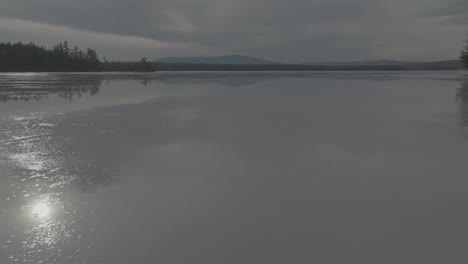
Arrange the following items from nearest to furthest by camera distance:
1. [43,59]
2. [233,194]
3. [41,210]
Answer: [41,210] → [233,194] → [43,59]

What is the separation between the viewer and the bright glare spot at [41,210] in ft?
12.9

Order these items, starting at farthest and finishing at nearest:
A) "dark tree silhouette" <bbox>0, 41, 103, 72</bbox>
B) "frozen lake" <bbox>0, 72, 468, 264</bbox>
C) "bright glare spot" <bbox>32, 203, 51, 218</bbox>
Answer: "dark tree silhouette" <bbox>0, 41, 103, 72</bbox>, "bright glare spot" <bbox>32, 203, 51, 218</bbox>, "frozen lake" <bbox>0, 72, 468, 264</bbox>

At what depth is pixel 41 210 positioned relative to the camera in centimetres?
407

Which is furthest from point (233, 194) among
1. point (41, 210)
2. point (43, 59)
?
point (43, 59)

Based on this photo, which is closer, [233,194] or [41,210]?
[41,210]

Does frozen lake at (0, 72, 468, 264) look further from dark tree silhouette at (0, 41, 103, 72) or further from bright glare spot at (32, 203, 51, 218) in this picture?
dark tree silhouette at (0, 41, 103, 72)

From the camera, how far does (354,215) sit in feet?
13.1

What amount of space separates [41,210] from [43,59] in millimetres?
94869

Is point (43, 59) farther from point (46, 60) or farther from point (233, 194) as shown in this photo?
point (233, 194)

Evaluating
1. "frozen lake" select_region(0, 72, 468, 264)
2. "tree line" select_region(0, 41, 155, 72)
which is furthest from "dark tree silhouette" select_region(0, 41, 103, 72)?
"frozen lake" select_region(0, 72, 468, 264)

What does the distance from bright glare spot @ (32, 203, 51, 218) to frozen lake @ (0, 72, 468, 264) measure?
0.02 m

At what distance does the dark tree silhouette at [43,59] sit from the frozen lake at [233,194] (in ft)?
279

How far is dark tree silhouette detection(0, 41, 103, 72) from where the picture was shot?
7944 centimetres

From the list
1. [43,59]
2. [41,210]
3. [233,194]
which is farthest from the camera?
[43,59]
